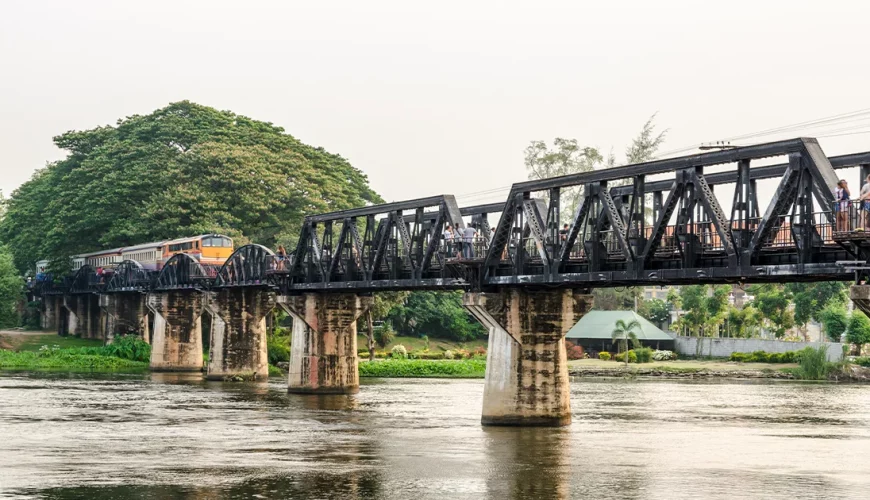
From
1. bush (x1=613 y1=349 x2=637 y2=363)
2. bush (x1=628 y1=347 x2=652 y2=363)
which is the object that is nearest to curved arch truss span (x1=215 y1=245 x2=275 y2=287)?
bush (x1=613 y1=349 x2=637 y2=363)

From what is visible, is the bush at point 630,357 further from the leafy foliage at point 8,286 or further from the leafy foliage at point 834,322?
the leafy foliage at point 8,286

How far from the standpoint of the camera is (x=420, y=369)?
357 ft

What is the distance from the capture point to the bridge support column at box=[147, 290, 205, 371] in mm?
106312

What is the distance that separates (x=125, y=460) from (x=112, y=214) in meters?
86.4

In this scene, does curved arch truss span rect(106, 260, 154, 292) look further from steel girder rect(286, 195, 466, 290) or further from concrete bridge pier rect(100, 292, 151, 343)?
steel girder rect(286, 195, 466, 290)

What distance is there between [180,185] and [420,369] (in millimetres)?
29697

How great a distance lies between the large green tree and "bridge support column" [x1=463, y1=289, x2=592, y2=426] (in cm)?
6007

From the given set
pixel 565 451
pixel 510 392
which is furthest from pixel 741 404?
pixel 565 451

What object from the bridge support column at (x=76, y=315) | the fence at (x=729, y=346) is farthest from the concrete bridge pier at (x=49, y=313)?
the fence at (x=729, y=346)

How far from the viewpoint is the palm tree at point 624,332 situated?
12238cm

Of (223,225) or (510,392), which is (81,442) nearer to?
(510,392)

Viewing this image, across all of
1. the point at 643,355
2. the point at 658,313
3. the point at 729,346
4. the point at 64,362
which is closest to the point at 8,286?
the point at 64,362

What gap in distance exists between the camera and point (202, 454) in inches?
1801

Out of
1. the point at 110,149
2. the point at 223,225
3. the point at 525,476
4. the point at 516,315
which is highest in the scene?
the point at 110,149
